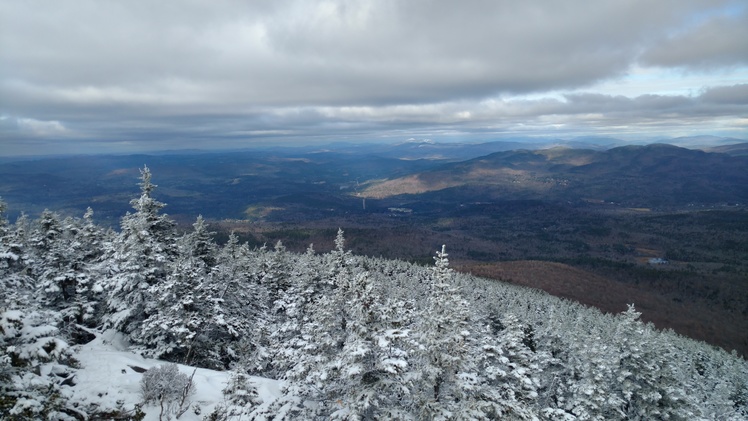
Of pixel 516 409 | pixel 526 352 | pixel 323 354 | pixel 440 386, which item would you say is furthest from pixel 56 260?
pixel 526 352

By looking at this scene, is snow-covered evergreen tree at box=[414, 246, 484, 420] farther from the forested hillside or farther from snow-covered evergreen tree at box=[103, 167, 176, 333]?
snow-covered evergreen tree at box=[103, 167, 176, 333]

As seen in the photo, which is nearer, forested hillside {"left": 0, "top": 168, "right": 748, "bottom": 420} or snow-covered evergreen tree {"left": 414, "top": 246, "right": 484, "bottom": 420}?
forested hillside {"left": 0, "top": 168, "right": 748, "bottom": 420}

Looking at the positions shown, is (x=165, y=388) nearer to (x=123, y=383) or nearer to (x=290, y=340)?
(x=123, y=383)

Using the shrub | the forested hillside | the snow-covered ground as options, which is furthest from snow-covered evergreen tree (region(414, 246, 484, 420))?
the shrub

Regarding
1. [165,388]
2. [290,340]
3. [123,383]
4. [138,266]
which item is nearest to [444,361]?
[290,340]

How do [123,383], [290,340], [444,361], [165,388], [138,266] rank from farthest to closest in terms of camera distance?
[138,266] < [290,340] < [123,383] < [165,388] < [444,361]

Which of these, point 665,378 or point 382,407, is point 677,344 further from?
point 382,407
